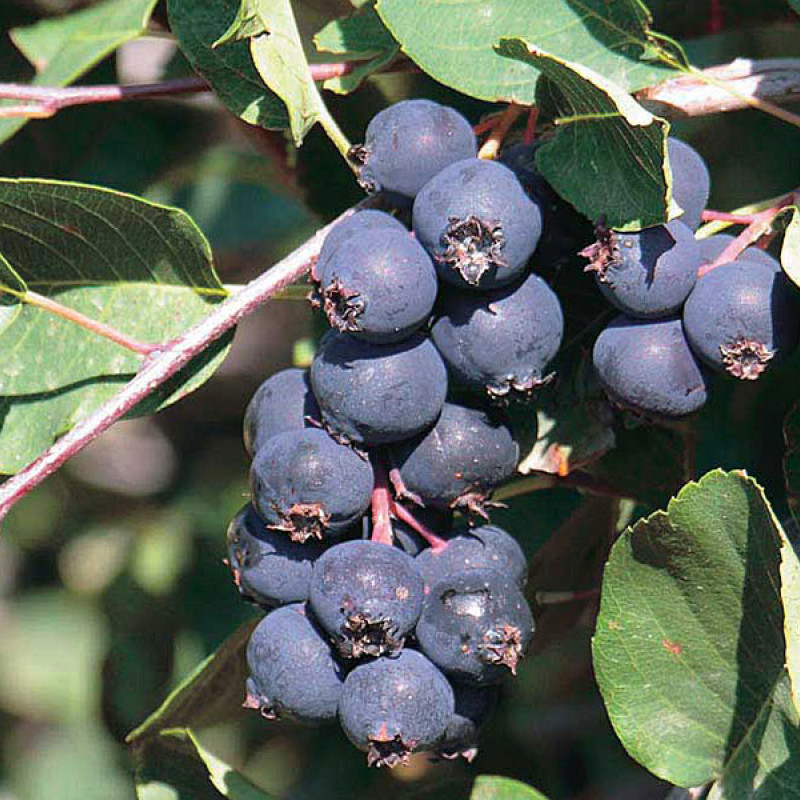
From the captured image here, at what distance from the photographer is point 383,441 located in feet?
3.92

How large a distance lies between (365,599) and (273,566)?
135mm

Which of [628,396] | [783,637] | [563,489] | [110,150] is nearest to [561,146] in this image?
[628,396]

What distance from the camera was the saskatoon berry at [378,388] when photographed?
1164 millimetres

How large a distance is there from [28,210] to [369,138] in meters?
0.40

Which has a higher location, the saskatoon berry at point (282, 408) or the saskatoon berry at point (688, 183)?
the saskatoon berry at point (688, 183)

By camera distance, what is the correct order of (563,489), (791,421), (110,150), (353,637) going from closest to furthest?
1. (353,637)
2. (791,421)
3. (563,489)
4. (110,150)

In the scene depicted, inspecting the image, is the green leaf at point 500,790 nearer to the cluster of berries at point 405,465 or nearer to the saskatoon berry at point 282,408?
the cluster of berries at point 405,465

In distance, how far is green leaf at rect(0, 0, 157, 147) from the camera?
1668 millimetres

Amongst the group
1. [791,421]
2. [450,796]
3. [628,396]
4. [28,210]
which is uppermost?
[28,210]

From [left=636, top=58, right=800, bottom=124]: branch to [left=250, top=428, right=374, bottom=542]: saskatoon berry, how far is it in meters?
0.53

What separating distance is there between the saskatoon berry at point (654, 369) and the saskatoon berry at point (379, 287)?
0.64 feet

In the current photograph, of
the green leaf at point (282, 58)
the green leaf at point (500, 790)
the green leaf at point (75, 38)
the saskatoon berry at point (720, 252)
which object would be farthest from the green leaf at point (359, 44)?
the green leaf at point (500, 790)

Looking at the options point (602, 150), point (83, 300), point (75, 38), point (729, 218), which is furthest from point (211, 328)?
point (75, 38)

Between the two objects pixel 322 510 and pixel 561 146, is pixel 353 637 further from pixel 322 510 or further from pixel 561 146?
pixel 561 146
